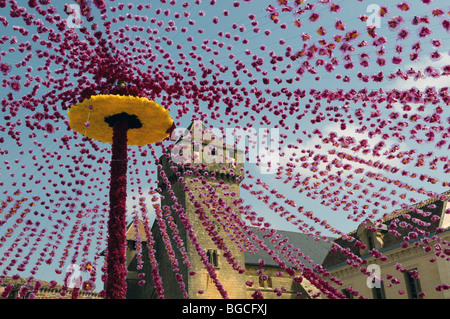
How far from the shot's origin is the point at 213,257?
37.8 m

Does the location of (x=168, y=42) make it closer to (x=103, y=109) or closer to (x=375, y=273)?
(x=103, y=109)

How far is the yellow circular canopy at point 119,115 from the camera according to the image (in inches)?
611

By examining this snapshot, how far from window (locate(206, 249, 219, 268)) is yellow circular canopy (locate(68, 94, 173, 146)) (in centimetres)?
2136

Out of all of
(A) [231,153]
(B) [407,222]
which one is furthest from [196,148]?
(B) [407,222]

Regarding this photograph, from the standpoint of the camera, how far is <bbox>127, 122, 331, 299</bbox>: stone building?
1400 inches

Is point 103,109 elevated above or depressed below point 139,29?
below

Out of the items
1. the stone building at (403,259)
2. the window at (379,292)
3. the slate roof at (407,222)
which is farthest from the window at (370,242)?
the window at (379,292)

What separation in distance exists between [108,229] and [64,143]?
5182mm

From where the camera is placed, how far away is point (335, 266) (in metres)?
33.3

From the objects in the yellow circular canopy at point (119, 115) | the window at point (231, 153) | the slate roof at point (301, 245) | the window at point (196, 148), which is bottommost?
the yellow circular canopy at point (119, 115)

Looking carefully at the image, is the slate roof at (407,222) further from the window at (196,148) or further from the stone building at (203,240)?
the window at (196,148)

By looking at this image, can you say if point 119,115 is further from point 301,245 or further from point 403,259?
point 301,245
